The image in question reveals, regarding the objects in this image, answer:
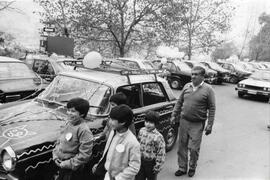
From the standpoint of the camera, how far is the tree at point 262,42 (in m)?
47.2

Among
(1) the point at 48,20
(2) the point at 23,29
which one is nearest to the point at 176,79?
(1) the point at 48,20

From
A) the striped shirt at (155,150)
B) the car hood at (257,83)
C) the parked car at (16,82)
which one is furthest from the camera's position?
the car hood at (257,83)

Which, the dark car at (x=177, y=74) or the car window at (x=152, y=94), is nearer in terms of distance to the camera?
the car window at (x=152, y=94)

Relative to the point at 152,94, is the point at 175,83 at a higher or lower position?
lower

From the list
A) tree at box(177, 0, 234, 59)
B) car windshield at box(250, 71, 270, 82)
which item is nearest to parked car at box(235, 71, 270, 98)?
car windshield at box(250, 71, 270, 82)

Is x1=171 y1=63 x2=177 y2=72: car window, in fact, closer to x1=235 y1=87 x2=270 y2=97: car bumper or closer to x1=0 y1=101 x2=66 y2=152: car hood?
x1=235 y1=87 x2=270 y2=97: car bumper

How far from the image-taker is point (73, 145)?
3076 mm

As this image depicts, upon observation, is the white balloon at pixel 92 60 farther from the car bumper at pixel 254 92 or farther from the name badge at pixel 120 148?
the car bumper at pixel 254 92

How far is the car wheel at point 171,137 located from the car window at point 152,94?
0.67 meters

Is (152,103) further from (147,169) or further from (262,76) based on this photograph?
(262,76)

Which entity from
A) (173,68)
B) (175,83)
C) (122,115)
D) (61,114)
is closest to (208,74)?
(173,68)

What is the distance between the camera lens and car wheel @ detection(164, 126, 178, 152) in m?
5.80

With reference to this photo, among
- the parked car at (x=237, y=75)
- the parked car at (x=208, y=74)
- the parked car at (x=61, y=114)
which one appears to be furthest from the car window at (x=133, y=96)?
the parked car at (x=237, y=75)

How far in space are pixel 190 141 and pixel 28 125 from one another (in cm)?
256
